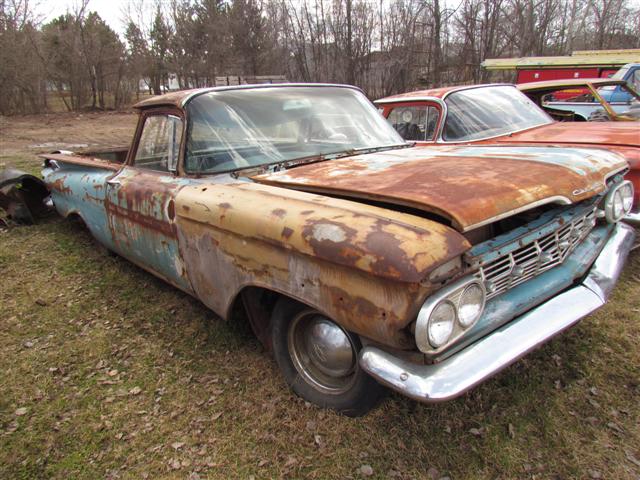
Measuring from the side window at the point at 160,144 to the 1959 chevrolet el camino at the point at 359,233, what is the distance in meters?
0.02

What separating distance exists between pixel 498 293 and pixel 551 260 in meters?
0.45

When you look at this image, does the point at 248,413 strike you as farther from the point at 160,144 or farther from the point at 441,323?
the point at 160,144

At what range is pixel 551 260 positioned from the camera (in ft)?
6.93

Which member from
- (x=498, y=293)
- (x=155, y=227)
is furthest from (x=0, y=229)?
(x=498, y=293)

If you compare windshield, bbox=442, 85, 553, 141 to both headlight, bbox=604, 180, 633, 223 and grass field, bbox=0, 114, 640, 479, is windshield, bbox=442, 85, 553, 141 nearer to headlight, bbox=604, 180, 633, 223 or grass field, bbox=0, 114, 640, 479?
headlight, bbox=604, 180, 633, 223

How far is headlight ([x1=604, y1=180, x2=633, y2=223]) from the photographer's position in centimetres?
253

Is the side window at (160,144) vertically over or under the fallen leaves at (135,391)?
over

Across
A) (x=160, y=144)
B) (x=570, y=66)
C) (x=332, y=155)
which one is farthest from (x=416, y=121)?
(x=570, y=66)

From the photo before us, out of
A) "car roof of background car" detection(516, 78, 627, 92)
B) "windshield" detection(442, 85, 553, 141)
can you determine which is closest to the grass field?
"windshield" detection(442, 85, 553, 141)

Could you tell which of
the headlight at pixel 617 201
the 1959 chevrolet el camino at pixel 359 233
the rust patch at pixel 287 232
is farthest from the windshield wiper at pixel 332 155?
the headlight at pixel 617 201

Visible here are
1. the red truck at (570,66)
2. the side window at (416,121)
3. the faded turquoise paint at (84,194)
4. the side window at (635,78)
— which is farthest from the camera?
the red truck at (570,66)

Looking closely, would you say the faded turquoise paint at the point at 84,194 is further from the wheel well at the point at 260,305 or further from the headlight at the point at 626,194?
the headlight at the point at 626,194

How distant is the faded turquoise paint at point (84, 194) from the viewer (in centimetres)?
339

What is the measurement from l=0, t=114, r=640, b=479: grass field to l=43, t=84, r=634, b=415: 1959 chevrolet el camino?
26 centimetres
